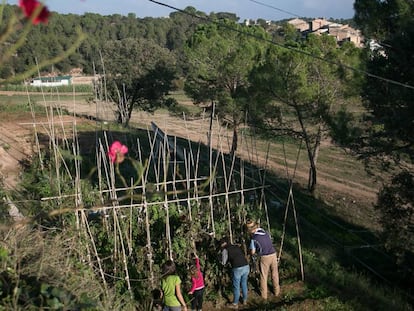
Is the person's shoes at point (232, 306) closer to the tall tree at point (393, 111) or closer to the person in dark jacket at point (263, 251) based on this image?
the person in dark jacket at point (263, 251)

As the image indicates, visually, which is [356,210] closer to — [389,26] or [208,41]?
[389,26]

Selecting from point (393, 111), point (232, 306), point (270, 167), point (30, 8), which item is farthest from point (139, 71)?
point (30, 8)

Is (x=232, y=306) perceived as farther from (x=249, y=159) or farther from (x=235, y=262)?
(x=249, y=159)

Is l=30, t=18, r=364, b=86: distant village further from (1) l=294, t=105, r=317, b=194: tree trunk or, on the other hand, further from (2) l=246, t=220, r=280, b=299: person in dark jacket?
(2) l=246, t=220, r=280, b=299: person in dark jacket

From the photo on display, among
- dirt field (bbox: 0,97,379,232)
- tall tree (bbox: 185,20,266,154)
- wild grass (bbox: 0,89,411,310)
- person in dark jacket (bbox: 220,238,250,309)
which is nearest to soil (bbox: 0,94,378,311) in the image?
dirt field (bbox: 0,97,379,232)

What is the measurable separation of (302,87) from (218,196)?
26.1ft

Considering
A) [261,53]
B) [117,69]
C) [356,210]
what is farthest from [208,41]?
[356,210]

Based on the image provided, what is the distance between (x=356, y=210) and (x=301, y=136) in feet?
9.18

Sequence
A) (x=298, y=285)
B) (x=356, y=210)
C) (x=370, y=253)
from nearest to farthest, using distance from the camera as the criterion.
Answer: (x=298, y=285) < (x=370, y=253) < (x=356, y=210)

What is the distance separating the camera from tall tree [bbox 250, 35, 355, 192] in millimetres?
14203

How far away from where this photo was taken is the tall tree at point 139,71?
22750 millimetres

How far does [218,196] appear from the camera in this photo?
6965 mm

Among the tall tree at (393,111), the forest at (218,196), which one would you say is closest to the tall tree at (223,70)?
the forest at (218,196)

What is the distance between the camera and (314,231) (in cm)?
1116
